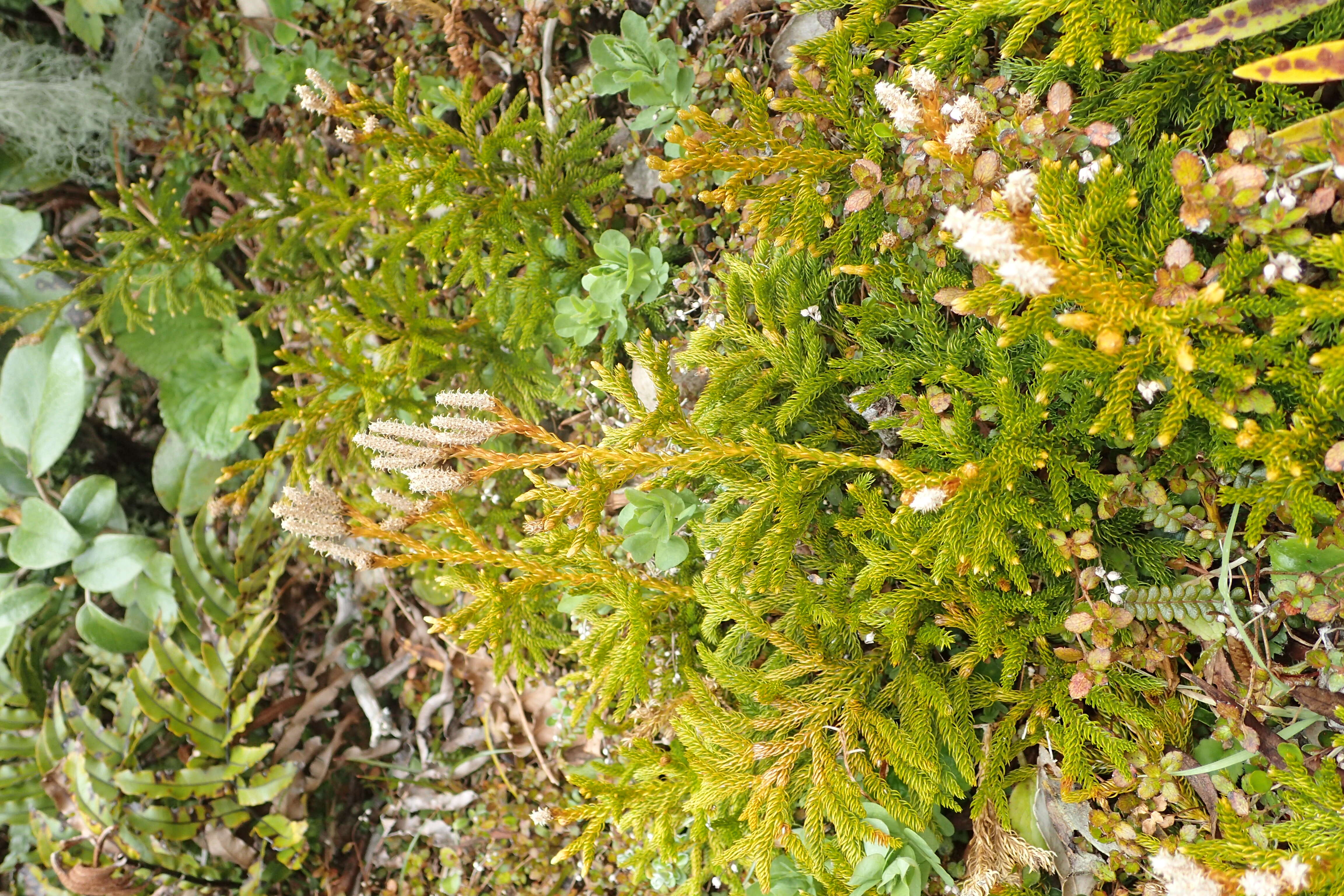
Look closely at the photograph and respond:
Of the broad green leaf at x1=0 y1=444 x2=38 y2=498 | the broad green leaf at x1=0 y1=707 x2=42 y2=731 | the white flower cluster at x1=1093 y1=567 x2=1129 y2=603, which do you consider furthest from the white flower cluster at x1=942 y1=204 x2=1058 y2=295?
the broad green leaf at x1=0 y1=707 x2=42 y2=731

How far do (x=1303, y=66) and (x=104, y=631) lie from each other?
386 centimetres

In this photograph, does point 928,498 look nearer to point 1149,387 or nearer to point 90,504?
point 1149,387

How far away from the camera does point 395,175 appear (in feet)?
6.56

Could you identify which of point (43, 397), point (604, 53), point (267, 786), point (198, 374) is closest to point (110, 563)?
point (43, 397)

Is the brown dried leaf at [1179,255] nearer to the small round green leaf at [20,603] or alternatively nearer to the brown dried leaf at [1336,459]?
the brown dried leaf at [1336,459]

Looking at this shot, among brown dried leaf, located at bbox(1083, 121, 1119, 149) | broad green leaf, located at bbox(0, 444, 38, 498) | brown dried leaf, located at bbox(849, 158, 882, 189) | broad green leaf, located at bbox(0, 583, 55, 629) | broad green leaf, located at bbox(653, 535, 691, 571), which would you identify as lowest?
broad green leaf, located at bbox(0, 583, 55, 629)

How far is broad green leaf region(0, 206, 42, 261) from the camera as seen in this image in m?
2.98

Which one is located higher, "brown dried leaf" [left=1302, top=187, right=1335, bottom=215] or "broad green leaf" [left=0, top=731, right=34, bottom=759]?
"brown dried leaf" [left=1302, top=187, right=1335, bottom=215]

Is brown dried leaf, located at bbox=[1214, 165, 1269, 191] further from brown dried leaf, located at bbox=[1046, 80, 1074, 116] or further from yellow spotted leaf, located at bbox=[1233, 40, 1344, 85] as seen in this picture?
brown dried leaf, located at bbox=[1046, 80, 1074, 116]

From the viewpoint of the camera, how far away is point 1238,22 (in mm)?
1113

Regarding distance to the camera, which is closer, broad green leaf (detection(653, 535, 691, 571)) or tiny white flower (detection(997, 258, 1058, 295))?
tiny white flower (detection(997, 258, 1058, 295))

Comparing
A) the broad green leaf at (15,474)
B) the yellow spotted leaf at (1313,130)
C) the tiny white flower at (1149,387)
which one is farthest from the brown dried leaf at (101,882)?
the yellow spotted leaf at (1313,130)

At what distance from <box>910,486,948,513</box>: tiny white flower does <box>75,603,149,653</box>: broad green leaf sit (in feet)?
10.4

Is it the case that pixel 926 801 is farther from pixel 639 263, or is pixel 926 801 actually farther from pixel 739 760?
pixel 639 263
